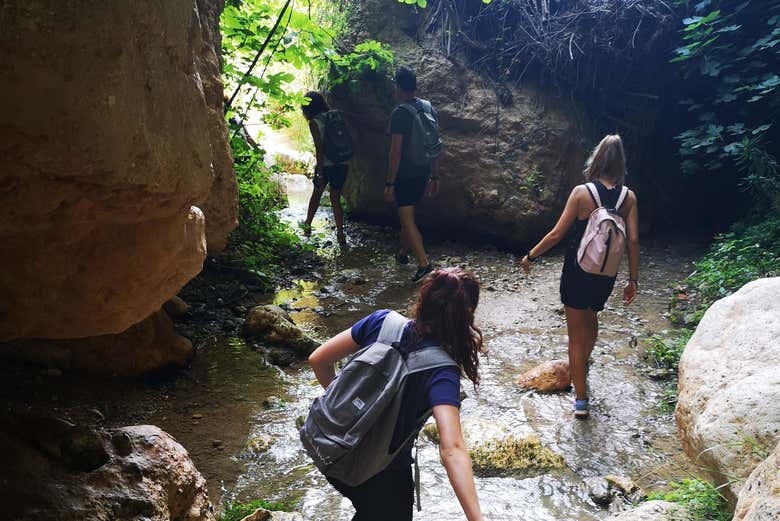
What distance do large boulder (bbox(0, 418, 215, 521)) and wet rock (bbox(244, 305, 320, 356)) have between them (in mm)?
2432

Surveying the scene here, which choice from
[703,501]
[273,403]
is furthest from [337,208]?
[703,501]

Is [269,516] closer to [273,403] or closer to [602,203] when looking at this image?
[273,403]

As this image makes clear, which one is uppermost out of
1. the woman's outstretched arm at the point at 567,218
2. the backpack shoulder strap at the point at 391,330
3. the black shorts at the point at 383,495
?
the woman's outstretched arm at the point at 567,218

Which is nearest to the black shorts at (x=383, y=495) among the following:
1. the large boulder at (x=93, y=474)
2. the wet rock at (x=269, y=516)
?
the large boulder at (x=93, y=474)

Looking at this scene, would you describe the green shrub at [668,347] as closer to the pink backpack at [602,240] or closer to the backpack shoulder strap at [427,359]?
the pink backpack at [602,240]

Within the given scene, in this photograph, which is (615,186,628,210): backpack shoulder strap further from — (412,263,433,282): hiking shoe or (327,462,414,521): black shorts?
(412,263,433,282): hiking shoe

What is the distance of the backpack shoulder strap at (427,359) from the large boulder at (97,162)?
1.03 meters

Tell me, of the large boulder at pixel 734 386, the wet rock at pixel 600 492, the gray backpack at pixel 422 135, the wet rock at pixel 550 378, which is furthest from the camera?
the gray backpack at pixel 422 135

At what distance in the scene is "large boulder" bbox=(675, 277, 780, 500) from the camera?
2.47 m

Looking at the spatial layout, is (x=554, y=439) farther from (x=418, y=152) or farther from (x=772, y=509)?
(x=418, y=152)

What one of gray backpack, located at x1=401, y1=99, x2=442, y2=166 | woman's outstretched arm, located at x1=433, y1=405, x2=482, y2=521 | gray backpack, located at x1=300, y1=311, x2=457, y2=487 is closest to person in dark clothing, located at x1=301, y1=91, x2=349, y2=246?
gray backpack, located at x1=401, y1=99, x2=442, y2=166

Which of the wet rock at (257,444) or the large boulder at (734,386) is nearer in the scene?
the large boulder at (734,386)

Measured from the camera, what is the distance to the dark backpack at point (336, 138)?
737 centimetres

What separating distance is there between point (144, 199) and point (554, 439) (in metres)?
2.95
